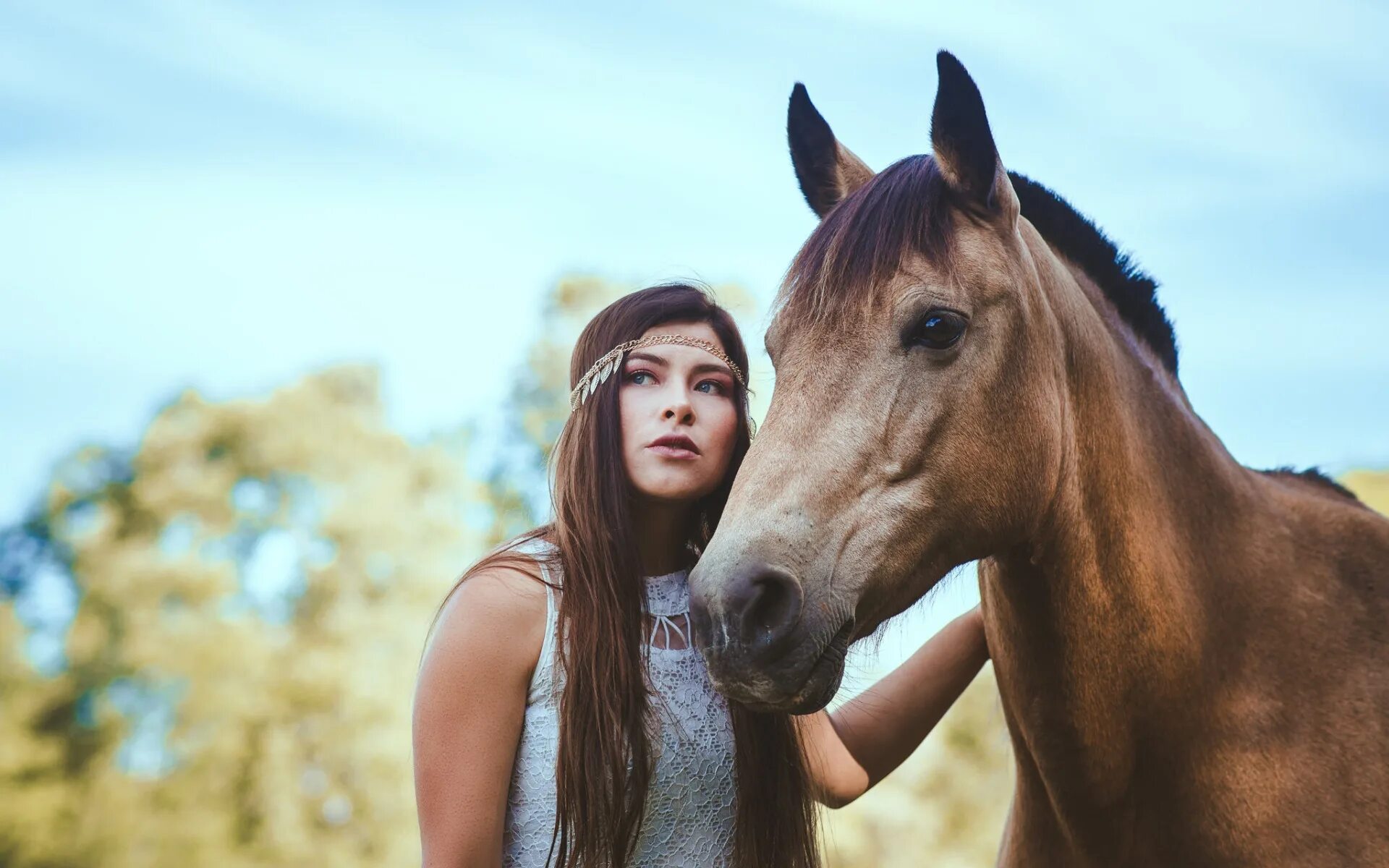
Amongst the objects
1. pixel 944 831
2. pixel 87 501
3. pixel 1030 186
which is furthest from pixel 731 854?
pixel 87 501

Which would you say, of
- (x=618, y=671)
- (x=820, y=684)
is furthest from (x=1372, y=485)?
(x=820, y=684)

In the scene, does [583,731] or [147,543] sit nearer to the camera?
A: [583,731]

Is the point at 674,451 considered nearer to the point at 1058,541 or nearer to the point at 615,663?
the point at 615,663

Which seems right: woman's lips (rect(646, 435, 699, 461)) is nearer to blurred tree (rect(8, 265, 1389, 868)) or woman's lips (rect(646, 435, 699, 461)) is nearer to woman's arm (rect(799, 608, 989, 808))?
woman's arm (rect(799, 608, 989, 808))

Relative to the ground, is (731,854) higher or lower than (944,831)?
higher

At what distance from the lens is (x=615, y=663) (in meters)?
2.43

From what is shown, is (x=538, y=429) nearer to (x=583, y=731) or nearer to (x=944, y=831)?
(x=944, y=831)

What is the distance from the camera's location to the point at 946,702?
306 centimetres

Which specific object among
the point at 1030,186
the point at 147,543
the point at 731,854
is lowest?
the point at 731,854

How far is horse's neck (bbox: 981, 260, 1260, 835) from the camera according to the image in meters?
2.31

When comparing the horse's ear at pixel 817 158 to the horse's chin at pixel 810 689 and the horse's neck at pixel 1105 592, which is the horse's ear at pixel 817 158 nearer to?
the horse's neck at pixel 1105 592

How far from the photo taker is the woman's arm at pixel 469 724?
2.29m

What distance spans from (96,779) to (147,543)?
351 centimetres

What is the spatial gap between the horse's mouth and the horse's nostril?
0.11 metres
